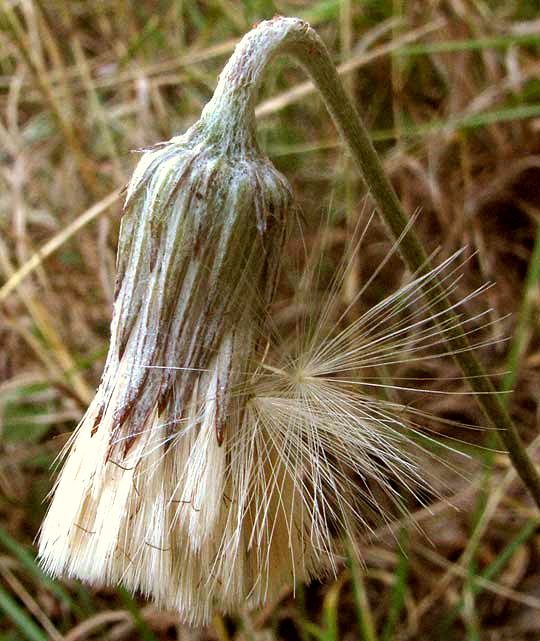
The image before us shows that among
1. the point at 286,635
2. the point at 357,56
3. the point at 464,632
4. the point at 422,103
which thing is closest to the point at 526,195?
the point at 422,103

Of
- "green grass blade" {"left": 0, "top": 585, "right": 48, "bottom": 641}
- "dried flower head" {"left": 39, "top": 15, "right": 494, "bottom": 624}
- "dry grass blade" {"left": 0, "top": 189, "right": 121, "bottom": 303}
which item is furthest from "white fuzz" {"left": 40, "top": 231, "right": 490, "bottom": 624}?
"dry grass blade" {"left": 0, "top": 189, "right": 121, "bottom": 303}

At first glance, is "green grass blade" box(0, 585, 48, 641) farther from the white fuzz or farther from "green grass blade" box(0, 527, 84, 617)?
the white fuzz

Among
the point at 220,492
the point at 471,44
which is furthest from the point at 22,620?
the point at 471,44

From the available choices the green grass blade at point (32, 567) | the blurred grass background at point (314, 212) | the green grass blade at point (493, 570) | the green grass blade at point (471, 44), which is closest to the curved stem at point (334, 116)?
the blurred grass background at point (314, 212)

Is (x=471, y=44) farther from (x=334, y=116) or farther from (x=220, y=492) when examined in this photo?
(x=220, y=492)

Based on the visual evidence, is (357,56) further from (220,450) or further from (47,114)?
(220,450)

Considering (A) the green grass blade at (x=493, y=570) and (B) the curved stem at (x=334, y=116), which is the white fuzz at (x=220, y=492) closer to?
(B) the curved stem at (x=334, y=116)
